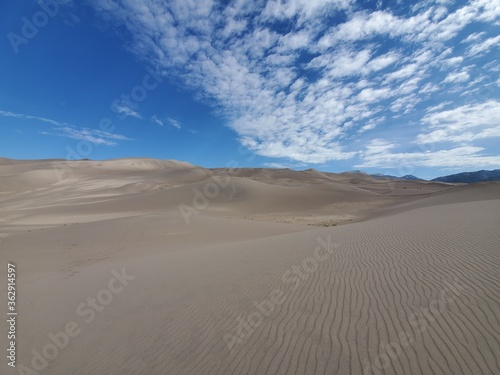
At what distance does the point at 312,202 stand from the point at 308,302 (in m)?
31.4

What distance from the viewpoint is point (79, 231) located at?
1470cm

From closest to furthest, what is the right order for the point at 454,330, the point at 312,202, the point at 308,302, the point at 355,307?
the point at 454,330
the point at 355,307
the point at 308,302
the point at 312,202

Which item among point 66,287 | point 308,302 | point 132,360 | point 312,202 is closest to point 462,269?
point 308,302

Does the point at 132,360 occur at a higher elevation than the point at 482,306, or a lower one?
lower

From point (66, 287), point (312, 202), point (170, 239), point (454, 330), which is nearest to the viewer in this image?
point (454, 330)

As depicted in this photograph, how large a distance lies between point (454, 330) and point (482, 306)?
0.93 m

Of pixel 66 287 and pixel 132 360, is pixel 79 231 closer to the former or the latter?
pixel 66 287

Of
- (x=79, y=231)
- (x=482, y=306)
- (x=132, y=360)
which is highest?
(x=79, y=231)

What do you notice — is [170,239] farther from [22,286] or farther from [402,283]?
[402,283]

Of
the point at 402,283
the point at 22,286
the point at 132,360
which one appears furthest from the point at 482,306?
the point at 22,286

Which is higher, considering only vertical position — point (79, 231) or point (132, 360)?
point (79, 231)

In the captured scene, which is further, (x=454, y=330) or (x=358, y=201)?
(x=358, y=201)

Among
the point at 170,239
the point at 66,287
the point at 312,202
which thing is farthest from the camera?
the point at 312,202

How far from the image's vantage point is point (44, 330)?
4.93m
